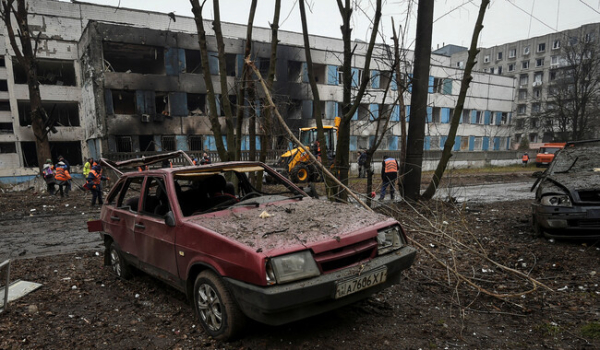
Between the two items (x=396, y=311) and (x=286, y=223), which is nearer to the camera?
(x=286, y=223)

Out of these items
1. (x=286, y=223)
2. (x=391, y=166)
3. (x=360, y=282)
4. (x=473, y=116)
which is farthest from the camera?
(x=473, y=116)

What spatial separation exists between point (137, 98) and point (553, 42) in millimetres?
63990

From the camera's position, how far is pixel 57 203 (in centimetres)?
1166

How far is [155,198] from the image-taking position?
4078 mm

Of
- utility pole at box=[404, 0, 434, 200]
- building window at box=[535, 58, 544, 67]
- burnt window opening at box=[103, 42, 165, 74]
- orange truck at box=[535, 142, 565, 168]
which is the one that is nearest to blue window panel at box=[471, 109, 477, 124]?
orange truck at box=[535, 142, 565, 168]

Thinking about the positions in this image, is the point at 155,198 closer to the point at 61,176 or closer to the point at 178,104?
the point at 61,176

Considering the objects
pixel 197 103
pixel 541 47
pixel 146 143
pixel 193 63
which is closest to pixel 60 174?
pixel 146 143

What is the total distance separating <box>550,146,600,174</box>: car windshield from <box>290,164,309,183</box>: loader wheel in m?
10.1

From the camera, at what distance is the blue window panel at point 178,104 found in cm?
2405

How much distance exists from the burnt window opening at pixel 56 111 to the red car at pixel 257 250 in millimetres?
28650

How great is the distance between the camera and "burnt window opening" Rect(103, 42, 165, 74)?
22.6m

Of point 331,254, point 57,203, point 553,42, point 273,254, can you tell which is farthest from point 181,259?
point 553,42

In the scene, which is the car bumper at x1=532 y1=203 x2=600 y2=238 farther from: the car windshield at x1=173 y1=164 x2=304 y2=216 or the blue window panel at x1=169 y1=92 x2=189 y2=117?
the blue window panel at x1=169 y1=92 x2=189 y2=117

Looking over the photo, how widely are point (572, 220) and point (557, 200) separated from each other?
32 cm
